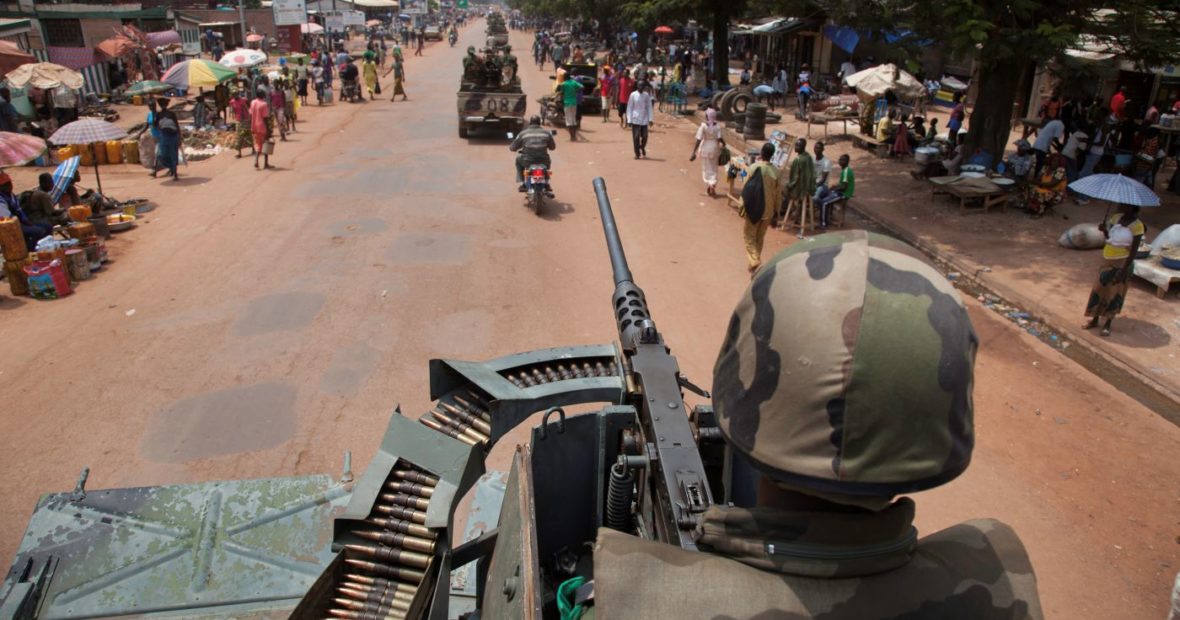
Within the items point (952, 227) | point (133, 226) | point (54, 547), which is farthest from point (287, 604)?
point (952, 227)

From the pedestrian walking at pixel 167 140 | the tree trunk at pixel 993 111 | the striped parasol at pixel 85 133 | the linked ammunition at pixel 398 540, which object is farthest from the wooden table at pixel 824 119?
the linked ammunition at pixel 398 540

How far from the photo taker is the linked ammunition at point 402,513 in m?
2.82

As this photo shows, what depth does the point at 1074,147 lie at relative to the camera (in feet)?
46.0

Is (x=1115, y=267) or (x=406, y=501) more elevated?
(x=406, y=501)

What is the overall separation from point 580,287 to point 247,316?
3715 millimetres

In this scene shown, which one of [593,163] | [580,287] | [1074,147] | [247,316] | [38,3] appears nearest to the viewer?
[247,316]

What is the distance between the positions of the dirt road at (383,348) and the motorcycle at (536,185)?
1.15 ft

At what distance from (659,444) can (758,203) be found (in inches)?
281

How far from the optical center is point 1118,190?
8.40 meters

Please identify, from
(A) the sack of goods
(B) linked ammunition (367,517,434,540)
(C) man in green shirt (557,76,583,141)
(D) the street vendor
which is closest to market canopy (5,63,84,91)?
(D) the street vendor

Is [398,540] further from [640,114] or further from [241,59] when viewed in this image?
[241,59]

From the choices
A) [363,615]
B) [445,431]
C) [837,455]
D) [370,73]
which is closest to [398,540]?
[363,615]

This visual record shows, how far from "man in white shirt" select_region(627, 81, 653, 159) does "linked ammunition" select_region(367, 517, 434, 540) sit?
14.9m

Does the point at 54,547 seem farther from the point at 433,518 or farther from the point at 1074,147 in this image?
the point at 1074,147
